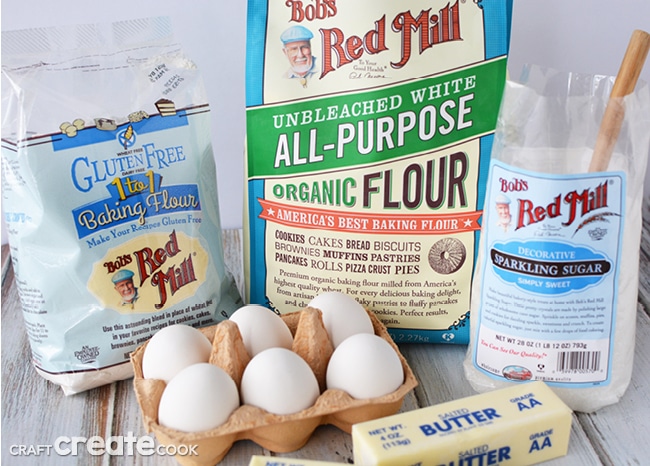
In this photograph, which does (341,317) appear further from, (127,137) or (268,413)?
(127,137)

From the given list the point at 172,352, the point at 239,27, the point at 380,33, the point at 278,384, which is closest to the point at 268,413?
the point at 278,384

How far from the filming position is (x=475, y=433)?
77 centimetres

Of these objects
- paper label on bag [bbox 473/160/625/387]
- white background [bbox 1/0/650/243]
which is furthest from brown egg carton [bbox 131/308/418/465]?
white background [bbox 1/0/650/243]

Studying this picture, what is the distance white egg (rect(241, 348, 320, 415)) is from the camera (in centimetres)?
80

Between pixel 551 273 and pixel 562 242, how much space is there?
0.04 meters

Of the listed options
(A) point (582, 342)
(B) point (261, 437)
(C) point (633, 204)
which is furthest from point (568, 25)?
(B) point (261, 437)

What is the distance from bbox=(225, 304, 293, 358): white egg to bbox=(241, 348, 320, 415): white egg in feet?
0.23

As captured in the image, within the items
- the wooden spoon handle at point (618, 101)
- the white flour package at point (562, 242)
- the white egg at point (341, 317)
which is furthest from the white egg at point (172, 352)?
the wooden spoon handle at point (618, 101)

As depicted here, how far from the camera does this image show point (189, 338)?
2.88ft

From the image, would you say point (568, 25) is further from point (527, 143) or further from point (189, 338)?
point (189, 338)

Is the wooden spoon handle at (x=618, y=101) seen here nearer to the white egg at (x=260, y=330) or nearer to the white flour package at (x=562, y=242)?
the white flour package at (x=562, y=242)

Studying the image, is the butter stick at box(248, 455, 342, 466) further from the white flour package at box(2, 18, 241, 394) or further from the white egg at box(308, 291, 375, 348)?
the white flour package at box(2, 18, 241, 394)

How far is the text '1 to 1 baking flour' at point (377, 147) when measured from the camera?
0.94 meters

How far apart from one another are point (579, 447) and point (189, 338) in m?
0.45
